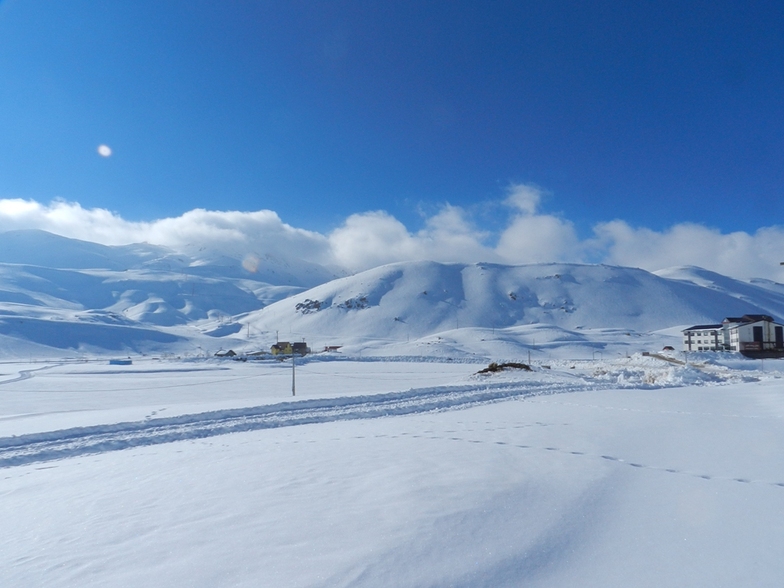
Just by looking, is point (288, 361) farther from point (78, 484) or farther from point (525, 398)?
point (78, 484)

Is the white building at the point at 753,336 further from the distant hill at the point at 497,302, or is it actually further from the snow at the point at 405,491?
the distant hill at the point at 497,302

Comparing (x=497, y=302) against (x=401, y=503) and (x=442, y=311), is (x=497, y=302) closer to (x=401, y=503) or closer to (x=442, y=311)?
(x=442, y=311)

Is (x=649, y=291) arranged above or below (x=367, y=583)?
above

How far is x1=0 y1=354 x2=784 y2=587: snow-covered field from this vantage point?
4.33 metres

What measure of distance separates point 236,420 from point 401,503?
9.98 meters

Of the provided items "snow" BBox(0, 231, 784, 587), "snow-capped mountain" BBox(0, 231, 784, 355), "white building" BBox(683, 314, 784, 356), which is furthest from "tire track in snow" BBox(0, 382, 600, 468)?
"snow-capped mountain" BBox(0, 231, 784, 355)

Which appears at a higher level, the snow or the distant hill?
the distant hill

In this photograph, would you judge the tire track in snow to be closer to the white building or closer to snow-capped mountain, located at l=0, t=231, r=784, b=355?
the white building

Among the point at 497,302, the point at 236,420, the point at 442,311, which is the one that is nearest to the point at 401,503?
the point at 236,420

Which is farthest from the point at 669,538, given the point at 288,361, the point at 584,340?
the point at 584,340

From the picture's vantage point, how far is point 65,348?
9950 cm

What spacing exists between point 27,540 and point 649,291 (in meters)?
173

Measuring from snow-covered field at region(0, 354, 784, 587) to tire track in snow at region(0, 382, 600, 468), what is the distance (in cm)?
10

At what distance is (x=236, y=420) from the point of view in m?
14.6
